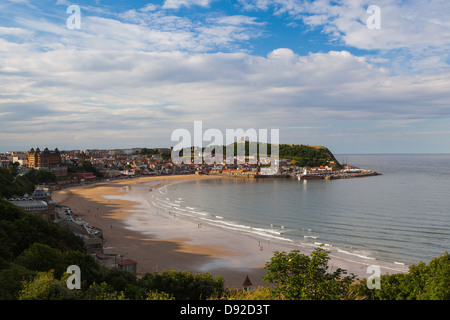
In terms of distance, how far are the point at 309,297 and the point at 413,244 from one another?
27467 millimetres

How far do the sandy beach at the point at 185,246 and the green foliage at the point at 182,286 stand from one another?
7140mm

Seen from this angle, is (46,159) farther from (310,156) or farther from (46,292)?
(310,156)

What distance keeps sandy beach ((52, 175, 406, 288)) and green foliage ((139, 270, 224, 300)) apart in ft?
23.4

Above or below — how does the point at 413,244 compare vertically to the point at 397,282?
below

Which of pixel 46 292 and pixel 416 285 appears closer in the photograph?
pixel 46 292

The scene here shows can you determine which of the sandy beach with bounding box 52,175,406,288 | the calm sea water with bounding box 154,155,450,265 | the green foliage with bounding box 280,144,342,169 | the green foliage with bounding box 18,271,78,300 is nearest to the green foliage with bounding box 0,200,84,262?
the sandy beach with bounding box 52,175,406,288

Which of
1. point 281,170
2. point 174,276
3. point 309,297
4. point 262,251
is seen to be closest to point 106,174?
point 281,170

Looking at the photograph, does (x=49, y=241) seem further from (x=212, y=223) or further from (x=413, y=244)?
(x=413, y=244)

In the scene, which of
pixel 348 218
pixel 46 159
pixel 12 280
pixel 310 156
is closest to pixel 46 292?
pixel 12 280

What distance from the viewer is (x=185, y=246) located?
33.2 metres

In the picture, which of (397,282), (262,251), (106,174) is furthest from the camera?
(106,174)

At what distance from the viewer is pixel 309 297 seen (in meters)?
9.25

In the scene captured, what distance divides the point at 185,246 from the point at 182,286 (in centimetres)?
1794
